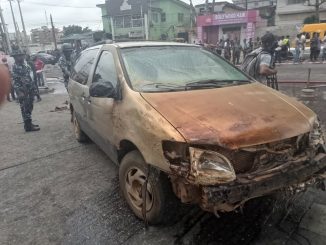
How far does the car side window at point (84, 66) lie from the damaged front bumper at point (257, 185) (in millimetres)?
2830

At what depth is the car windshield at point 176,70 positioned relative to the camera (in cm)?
348

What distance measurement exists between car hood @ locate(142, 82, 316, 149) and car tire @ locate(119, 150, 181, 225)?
1.71 ft

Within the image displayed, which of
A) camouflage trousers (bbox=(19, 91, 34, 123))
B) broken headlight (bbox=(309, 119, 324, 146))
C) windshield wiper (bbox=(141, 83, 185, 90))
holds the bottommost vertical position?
camouflage trousers (bbox=(19, 91, 34, 123))

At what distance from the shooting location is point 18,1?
4638 cm

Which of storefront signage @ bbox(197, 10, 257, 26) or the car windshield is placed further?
storefront signage @ bbox(197, 10, 257, 26)

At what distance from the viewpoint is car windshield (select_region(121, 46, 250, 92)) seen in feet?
11.4

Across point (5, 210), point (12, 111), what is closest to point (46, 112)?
point (12, 111)

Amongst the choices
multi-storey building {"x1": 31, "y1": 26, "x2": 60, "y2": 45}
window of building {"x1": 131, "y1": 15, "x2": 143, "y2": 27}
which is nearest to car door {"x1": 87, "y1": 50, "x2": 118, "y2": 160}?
window of building {"x1": 131, "y1": 15, "x2": 143, "y2": 27}

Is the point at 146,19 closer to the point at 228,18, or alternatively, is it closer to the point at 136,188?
the point at 228,18

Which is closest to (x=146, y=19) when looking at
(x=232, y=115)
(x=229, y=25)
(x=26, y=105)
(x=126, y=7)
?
(x=126, y=7)

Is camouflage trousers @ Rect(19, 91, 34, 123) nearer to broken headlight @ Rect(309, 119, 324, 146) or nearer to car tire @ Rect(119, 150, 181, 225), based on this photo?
car tire @ Rect(119, 150, 181, 225)

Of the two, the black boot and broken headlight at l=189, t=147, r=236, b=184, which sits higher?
broken headlight at l=189, t=147, r=236, b=184

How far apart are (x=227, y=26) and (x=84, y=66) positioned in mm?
31621

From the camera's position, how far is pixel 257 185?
2584 millimetres
